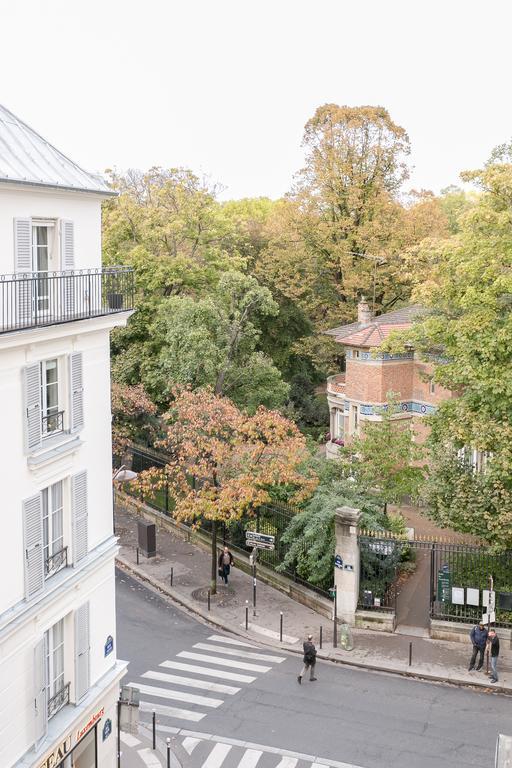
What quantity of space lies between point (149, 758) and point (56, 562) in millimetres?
6024

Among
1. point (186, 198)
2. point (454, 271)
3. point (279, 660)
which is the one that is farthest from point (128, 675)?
point (186, 198)

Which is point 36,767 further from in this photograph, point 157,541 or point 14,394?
point 157,541

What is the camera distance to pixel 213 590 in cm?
2575

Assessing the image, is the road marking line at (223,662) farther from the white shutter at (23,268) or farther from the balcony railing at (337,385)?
the balcony railing at (337,385)

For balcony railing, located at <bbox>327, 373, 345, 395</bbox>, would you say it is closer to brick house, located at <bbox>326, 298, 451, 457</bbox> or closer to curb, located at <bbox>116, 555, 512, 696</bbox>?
brick house, located at <bbox>326, 298, 451, 457</bbox>

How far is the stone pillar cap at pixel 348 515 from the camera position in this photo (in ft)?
76.9

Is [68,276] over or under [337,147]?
under

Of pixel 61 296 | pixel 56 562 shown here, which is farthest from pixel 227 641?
pixel 61 296

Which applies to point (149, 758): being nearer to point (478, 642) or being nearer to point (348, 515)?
point (478, 642)

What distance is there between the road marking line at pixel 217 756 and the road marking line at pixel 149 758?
1.01 metres

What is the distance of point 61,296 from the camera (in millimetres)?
13539

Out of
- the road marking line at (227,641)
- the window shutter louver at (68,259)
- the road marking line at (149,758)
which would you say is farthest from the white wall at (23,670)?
the road marking line at (227,641)

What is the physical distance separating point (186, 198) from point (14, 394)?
96.8 ft

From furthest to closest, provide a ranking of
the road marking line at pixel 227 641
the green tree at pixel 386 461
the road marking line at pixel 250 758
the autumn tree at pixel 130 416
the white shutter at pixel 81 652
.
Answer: the autumn tree at pixel 130 416
the green tree at pixel 386 461
the road marking line at pixel 227 641
the road marking line at pixel 250 758
the white shutter at pixel 81 652
